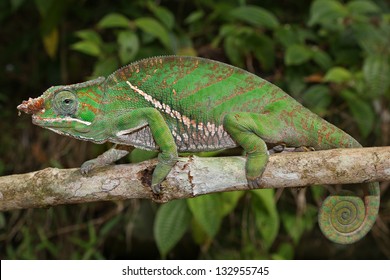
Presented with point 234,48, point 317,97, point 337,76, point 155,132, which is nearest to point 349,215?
point 155,132

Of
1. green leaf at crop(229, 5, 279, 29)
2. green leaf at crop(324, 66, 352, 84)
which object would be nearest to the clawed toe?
green leaf at crop(324, 66, 352, 84)

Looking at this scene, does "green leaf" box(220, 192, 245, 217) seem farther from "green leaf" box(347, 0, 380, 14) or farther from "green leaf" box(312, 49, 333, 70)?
"green leaf" box(347, 0, 380, 14)

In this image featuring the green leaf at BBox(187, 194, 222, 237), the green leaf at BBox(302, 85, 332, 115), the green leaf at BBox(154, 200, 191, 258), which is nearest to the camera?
the green leaf at BBox(187, 194, 222, 237)

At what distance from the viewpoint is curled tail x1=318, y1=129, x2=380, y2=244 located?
1377 mm

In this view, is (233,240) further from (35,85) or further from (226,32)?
(35,85)

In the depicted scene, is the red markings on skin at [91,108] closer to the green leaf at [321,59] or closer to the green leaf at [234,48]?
the green leaf at [234,48]

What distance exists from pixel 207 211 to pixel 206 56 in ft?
3.76

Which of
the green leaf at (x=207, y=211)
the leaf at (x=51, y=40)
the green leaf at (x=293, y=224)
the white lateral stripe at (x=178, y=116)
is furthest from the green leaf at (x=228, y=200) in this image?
the leaf at (x=51, y=40)

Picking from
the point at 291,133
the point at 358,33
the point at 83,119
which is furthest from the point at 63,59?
the point at 291,133

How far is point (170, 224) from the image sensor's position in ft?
6.61

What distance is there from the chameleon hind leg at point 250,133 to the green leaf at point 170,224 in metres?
0.77

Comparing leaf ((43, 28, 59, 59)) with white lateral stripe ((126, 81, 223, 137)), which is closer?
white lateral stripe ((126, 81, 223, 137))

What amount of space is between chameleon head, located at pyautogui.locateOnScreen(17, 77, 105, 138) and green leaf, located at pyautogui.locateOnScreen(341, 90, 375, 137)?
1391 mm

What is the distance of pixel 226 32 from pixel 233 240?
1142 millimetres
